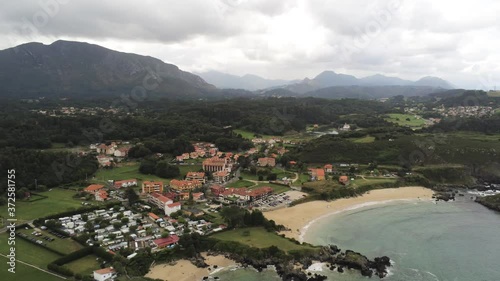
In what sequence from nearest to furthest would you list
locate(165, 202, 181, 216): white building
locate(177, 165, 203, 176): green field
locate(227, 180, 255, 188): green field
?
locate(165, 202, 181, 216): white building < locate(227, 180, 255, 188): green field < locate(177, 165, 203, 176): green field

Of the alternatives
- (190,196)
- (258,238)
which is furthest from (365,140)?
(258,238)

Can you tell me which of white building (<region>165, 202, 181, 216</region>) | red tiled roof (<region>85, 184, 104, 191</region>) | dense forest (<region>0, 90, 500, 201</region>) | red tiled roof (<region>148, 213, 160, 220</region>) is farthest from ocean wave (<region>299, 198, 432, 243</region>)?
red tiled roof (<region>85, 184, 104, 191</region>)

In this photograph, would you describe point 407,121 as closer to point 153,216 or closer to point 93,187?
point 93,187

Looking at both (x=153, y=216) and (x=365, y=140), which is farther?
(x=365, y=140)

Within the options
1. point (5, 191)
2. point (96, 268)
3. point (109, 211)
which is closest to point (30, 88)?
point (5, 191)

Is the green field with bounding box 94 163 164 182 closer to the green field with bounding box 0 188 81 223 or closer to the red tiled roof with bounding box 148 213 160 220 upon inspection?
the green field with bounding box 0 188 81 223

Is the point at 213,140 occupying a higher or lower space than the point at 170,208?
higher

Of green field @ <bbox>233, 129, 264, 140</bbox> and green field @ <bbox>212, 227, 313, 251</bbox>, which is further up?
green field @ <bbox>233, 129, 264, 140</bbox>
